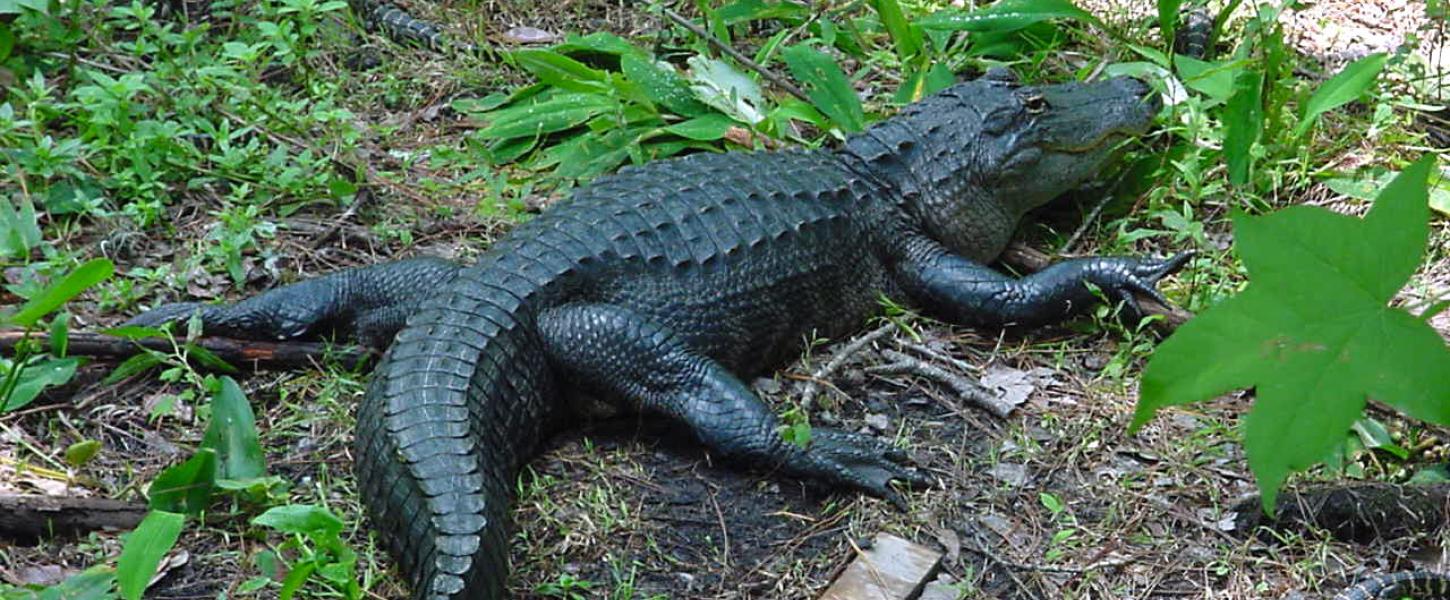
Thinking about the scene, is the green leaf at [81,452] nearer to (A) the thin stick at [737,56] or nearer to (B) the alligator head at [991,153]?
(B) the alligator head at [991,153]

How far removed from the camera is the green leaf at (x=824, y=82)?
4.69 m

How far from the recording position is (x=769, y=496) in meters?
3.43

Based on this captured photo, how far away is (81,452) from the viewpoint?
334cm

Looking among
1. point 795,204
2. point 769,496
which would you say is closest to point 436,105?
point 795,204

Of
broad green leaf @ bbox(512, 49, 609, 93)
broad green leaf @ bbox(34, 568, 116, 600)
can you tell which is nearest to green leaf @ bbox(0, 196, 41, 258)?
broad green leaf @ bbox(34, 568, 116, 600)

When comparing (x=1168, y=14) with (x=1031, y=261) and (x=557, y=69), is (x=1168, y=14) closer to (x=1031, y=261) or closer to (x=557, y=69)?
(x=1031, y=261)

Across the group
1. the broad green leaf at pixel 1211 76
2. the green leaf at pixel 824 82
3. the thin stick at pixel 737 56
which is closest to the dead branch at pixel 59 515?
the green leaf at pixel 824 82

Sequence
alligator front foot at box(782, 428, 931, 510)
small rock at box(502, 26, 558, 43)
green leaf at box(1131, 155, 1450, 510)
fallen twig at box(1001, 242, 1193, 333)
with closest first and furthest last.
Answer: green leaf at box(1131, 155, 1450, 510) < alligator front foot at box(782, 428, 931, 510) < fallen twig at box(1001, 242, 1193, 333) < small rock at box(502, 26, 558, 43)

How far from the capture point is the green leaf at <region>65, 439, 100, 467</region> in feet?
10.9

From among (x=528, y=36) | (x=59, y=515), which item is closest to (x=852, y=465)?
(x=59, y=515)

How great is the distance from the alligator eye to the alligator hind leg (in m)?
1.46

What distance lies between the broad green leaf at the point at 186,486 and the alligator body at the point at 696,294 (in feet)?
1.11

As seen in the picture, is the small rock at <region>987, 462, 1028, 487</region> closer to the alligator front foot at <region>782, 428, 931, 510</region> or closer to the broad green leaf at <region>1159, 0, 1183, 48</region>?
the alligator front foot at <region>782, 428, 931, 510</region>

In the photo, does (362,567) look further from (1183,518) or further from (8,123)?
(8,123)
